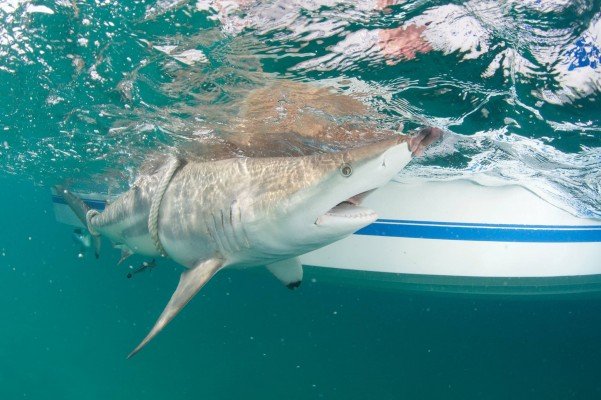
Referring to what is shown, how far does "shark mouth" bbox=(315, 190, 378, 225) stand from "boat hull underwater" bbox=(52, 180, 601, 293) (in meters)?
6.15

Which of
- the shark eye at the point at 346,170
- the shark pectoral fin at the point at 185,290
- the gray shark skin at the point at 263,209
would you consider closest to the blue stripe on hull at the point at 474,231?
the gray shark skin at the point at 263,209

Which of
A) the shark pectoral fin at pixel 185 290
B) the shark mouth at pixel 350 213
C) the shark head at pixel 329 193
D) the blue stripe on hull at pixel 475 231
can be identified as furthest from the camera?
the blue stripe on hull at pixel 475 231

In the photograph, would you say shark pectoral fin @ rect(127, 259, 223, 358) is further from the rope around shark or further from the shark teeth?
the shark teeth

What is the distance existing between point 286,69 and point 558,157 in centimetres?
613

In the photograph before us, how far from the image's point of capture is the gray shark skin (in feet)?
9.61

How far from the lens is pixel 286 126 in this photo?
6828 millimetres

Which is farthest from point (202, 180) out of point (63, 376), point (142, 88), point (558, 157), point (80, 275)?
point (80, 275)

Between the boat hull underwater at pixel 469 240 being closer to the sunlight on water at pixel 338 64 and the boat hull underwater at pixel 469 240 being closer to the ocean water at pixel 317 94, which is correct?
the ocean water at pixel 317 94

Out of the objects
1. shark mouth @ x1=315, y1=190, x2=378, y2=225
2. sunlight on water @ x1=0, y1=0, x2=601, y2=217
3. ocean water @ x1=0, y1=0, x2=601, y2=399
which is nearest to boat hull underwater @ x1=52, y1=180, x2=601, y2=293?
ocean water @ x1=0, y1=0, x2=601, y2=399

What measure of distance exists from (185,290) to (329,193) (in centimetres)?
189

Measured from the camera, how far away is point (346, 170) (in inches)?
114

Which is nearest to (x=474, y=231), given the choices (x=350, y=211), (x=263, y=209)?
(x=350, y=211)

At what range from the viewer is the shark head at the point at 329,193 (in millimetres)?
2729

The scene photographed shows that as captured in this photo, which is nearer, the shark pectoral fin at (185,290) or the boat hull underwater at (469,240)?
the shark pectoral fin at (185,290)
